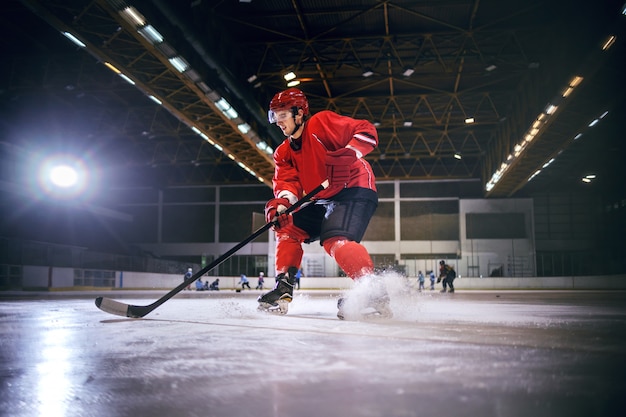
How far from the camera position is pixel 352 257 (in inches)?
172

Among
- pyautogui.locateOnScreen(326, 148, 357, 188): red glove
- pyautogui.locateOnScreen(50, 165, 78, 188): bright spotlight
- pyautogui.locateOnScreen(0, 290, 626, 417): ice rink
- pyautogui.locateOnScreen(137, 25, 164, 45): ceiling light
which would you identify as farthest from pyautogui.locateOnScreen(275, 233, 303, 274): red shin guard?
pyautogui.locateOnScreen(50, 165, 78, 188): bright spotlight

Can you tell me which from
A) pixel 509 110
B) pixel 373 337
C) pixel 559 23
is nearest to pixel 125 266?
pixel 509 110

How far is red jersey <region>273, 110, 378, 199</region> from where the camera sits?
469 cm

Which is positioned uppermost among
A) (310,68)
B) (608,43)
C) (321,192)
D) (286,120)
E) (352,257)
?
(310,68)

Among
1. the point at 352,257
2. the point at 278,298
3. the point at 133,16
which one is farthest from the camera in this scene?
the point at 133,16

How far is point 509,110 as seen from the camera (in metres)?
22.4

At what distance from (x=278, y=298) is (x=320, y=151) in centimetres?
135

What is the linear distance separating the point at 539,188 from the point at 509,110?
1745 cm

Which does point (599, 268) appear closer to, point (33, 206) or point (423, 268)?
point (423, 268)

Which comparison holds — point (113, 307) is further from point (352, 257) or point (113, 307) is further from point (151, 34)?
point (151, 34)

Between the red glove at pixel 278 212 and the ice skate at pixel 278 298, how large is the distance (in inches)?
19.6

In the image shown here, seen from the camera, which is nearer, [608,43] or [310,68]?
[608,43]

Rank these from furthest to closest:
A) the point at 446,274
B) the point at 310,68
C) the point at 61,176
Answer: the point at 61,176
the point at 446,274
the point at 310,68

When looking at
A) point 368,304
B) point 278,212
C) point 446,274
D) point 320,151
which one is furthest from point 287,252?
point 446,274
